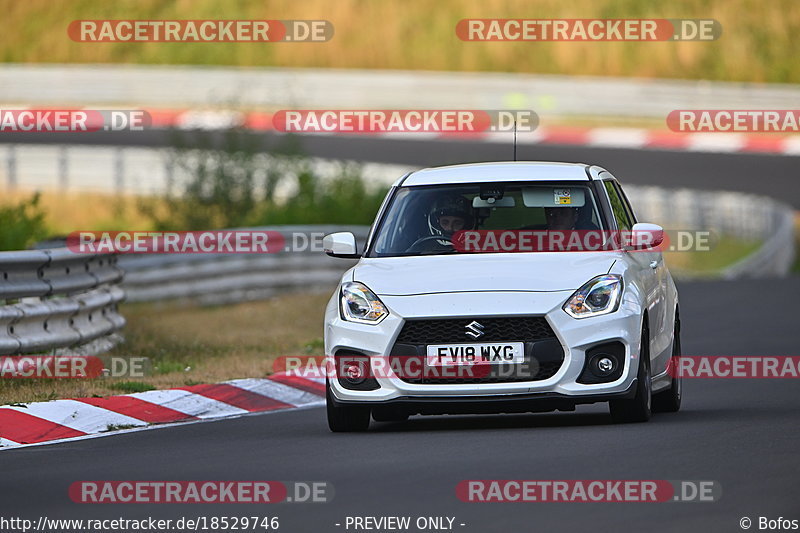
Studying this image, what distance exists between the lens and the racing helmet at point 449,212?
1091cm

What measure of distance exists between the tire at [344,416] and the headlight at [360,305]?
47 centimetres

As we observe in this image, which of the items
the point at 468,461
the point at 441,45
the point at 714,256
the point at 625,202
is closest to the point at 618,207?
the point at 625,202

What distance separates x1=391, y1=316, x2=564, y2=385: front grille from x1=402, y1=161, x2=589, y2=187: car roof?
55.0 inches

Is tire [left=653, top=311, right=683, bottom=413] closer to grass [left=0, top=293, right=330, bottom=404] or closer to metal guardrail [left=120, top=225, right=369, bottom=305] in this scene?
grass [left=0, top=293, right=330, bottom=404]

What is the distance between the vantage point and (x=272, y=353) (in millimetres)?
15602

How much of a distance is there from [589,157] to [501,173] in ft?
94.2

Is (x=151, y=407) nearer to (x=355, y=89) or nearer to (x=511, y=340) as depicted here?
(x=511, y=340)

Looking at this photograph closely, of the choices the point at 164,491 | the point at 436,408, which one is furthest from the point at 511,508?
the point at 436,408

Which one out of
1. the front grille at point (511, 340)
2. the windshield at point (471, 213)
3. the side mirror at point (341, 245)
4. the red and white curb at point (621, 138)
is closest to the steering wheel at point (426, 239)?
the windshield at point (471, 213)

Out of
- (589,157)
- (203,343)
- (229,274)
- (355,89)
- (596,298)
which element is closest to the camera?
(596,298)

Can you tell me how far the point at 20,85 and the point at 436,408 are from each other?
113 ft

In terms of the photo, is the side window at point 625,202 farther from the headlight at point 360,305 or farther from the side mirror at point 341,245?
the headlight at point 360,305

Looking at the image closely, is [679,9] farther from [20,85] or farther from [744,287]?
[744,287]

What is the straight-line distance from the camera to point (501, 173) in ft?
36.7
